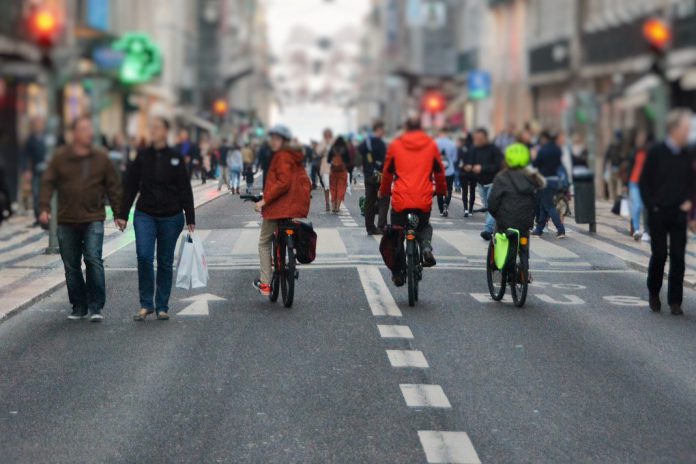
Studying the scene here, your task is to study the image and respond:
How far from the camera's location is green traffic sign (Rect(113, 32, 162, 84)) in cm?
6119

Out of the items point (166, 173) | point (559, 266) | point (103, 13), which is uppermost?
point (103, 13)

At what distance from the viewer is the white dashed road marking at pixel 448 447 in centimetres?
754

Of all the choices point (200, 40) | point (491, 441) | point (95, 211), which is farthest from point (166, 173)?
point (200, 40)

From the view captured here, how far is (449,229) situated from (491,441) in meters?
15.5

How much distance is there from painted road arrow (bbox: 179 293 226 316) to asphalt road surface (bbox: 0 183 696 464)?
0.05 m

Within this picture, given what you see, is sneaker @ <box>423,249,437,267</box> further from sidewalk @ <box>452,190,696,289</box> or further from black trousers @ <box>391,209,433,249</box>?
sidewalk @ <box>452,190,696,289</box>

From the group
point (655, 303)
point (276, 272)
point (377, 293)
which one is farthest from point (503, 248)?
point (276, 272)

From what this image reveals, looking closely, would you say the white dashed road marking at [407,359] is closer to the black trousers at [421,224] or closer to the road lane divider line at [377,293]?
the road lane divider line at [377,293]

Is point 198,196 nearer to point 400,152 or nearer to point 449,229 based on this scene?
point 449,229

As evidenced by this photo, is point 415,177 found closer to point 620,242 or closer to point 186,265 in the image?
point 186,265

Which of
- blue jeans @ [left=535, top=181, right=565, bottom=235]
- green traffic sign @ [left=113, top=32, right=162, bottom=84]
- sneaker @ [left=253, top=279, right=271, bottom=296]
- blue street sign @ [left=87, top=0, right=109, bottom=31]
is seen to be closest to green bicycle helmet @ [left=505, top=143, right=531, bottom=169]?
sneaker @ [left=253, top=279, right=271, bottom=296]

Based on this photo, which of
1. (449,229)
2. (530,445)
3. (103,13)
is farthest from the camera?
(103,13)

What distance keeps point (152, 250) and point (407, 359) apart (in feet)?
10.7

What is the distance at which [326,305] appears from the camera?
47.3ft
